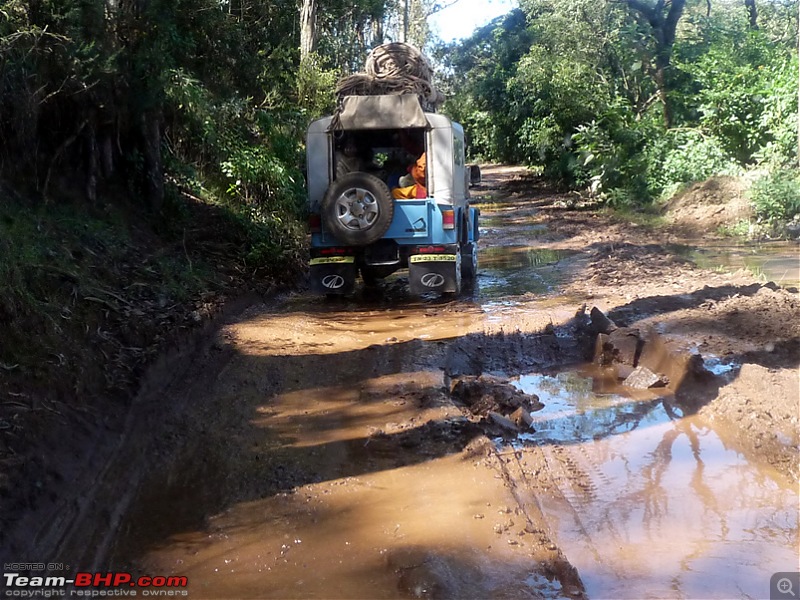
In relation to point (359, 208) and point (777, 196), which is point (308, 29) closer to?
point (359, 208)

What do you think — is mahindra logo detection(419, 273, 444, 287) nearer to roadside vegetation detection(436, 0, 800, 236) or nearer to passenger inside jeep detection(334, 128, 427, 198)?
passenger inside jeep detection(334, 128, 427, 198)

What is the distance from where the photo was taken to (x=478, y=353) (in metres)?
7.90

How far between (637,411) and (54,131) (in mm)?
7520

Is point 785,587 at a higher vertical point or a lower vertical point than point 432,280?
lower

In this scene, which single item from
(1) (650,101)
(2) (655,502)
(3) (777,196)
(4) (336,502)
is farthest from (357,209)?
(1) (650,101)

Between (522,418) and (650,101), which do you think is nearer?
(522,418)

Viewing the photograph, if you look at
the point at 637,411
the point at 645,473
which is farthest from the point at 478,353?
the point at 645,473

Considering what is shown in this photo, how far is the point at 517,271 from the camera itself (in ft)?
42.2

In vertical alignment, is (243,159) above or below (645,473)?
above

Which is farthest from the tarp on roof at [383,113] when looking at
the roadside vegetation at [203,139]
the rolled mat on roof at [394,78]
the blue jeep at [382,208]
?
the roadside vegetation at [203,139]

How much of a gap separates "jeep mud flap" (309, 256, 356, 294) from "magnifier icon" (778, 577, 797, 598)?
6.94m

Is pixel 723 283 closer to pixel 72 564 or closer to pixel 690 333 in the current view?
pixel 690 333

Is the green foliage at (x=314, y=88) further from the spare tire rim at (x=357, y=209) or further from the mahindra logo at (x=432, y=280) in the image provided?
the mahindra logo at (x=432, y=280)

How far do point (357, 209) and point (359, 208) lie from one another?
0.03m
